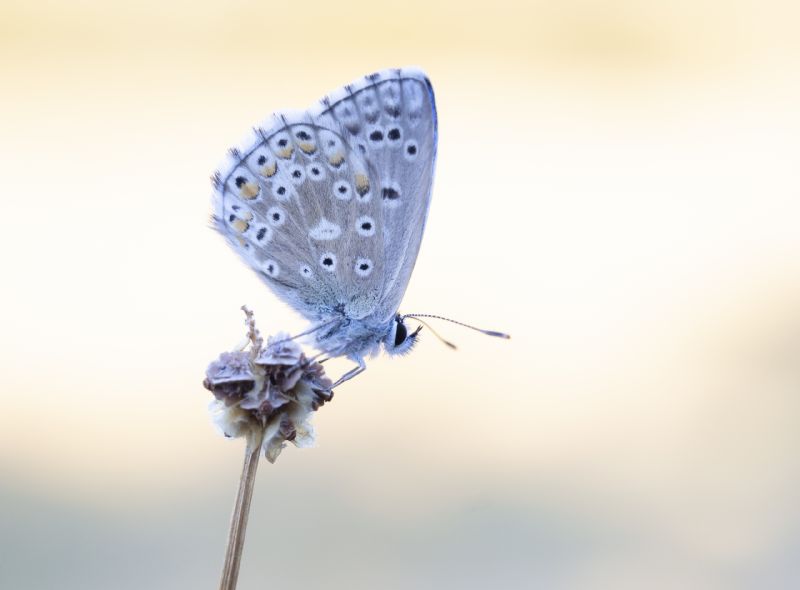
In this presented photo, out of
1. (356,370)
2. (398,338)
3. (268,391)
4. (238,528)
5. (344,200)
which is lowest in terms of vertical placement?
(238,528)

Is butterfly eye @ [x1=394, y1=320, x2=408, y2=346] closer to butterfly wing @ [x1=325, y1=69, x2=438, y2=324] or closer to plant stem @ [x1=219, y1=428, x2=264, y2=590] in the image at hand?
butterfly wing @ [x1=325, y1=69, x2=438, y2=324]

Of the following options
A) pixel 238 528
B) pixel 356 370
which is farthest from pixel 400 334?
pixel 238 528

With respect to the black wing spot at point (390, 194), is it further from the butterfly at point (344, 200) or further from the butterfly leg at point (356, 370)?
the butterfly leg at point (356, 370)

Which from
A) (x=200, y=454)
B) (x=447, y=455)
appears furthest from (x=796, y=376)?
(x=200, y=454)

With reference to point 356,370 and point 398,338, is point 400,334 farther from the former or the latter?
point 356,370

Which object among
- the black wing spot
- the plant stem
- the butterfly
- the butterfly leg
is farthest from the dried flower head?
the black wing spot

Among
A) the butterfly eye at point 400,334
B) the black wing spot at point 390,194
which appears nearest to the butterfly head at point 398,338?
the butterfly eye at point 400,334

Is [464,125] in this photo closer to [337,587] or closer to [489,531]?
[489,531]
